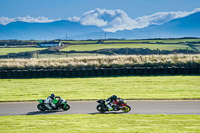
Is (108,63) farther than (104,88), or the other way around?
(108,63)

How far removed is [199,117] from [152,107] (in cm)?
367

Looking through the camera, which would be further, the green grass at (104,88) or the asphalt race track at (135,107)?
the green grass at (104,88)

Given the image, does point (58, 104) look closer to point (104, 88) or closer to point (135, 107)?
point (135, 107)

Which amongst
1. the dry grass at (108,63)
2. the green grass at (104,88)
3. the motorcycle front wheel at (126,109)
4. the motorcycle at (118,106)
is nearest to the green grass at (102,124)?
the motorcycle at (118,106)

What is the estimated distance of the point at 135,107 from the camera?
18.0 m

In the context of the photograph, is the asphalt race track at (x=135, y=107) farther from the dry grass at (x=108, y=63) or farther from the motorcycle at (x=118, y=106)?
the dry grass at (x=108, y=63)

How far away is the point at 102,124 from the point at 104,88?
1186 cm

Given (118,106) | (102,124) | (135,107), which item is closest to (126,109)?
(118,106)

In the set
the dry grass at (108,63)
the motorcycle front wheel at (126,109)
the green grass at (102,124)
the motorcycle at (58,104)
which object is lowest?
the green grass at (102,124)

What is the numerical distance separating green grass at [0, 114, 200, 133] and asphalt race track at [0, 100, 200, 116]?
1767 millimetres

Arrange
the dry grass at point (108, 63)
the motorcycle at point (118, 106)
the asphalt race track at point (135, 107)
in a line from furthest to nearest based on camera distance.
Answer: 1. the dry grass at point (108, 63)
2. the asphalt race track at point (135, 107)
3. the motorcycle at point (118, 106)

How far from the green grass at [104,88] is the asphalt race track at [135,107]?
1.52m

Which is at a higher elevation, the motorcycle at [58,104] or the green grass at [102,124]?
the motorcycle at [58,104]

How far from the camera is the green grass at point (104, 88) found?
22000 mm
